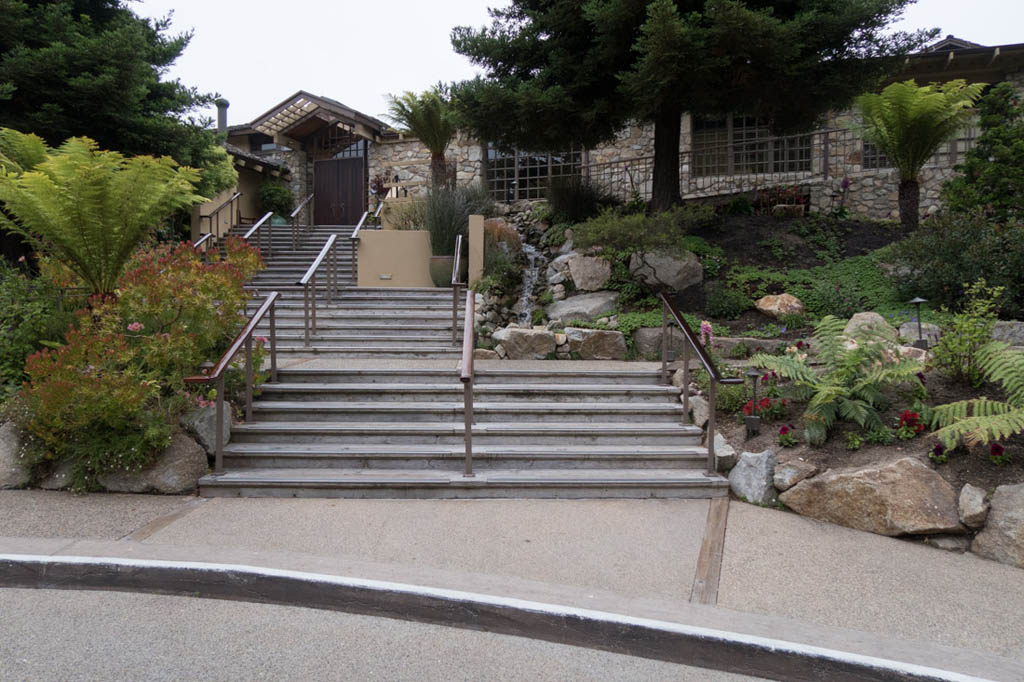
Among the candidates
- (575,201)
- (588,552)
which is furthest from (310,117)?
(588,552)

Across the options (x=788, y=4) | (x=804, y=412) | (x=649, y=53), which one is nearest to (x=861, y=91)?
(x=788, y=4)

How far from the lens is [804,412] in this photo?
585cm

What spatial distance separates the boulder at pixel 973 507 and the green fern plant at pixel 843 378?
0.90m

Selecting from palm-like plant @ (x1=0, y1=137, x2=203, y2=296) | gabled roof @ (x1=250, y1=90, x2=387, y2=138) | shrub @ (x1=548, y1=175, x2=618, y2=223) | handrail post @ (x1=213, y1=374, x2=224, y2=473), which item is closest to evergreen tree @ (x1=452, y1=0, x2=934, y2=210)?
shrub @ (x1=548, y1=175, x2=618, y2=223)

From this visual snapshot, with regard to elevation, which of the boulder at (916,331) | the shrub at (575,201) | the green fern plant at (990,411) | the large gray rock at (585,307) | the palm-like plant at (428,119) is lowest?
the green fern plant at (990,411)

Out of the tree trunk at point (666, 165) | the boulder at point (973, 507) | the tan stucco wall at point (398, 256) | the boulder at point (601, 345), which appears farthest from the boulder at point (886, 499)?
the tan stucco wall at point (398, 256)

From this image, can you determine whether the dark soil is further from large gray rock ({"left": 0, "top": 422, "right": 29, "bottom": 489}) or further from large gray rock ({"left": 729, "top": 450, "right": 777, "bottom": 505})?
large gray rock ({"left": 0, "top": 422, "right": 29, "bottom": 489})

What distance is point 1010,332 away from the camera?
280 inches

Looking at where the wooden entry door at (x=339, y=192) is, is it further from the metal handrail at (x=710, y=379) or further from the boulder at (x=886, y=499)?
the boulder at (x=886, y=499)

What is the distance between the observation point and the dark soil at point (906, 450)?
15.5ft

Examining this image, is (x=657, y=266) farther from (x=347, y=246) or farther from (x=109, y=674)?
(x=109, y=674)

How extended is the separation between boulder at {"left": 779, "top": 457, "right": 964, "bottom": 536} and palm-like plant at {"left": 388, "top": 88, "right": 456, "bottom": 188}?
12.7 meters

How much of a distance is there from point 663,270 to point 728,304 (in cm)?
123

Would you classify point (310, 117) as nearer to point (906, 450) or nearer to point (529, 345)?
point (529, 345)
